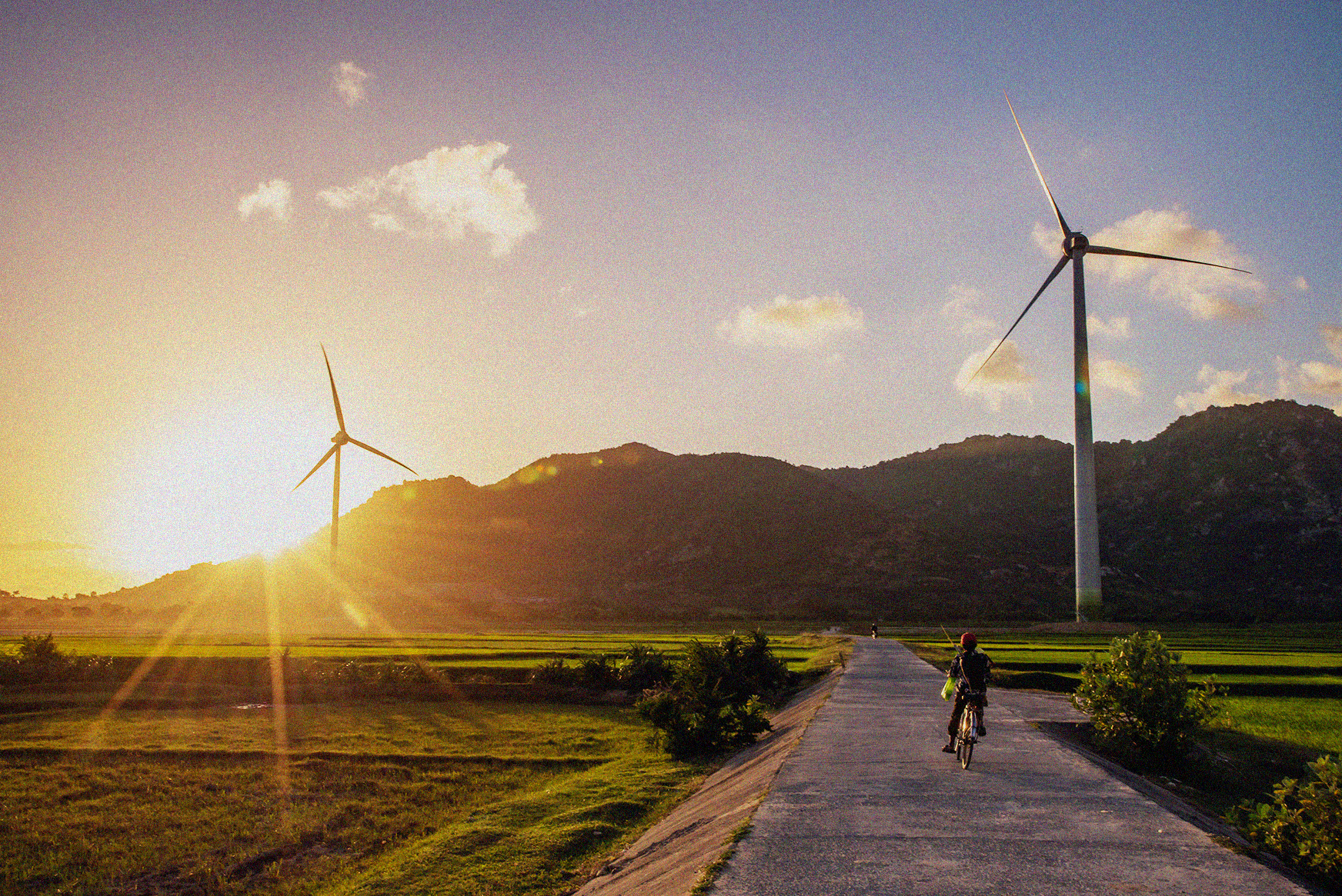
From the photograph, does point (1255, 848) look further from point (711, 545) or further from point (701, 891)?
point (711, 545)

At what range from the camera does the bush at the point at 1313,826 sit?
8.86 meters

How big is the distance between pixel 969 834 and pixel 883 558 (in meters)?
146

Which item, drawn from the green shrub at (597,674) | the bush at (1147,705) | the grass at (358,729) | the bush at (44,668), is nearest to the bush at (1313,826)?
the bush at (1147,705)

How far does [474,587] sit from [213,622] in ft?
154

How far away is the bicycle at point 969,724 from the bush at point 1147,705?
16.8 feet

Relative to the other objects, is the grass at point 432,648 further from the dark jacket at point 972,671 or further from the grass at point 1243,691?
the dark jacket at point 972,671

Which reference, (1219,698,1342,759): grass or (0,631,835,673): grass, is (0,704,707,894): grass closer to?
(0,631,835,673): grass

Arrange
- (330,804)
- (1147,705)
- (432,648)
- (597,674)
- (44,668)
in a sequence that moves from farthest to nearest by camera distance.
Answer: (432,648)
(44,668)
(597,674)
(330,804)
(1147,705)

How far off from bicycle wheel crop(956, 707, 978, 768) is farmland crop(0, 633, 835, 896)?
6.09 meters

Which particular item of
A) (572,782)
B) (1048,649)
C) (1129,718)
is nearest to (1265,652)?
(1048,649)

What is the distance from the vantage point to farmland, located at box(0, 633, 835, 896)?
14.6m

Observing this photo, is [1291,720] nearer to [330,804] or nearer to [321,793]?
[330,804]

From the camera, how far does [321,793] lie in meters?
20.4

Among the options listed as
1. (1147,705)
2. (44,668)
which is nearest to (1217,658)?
(1147,705)
